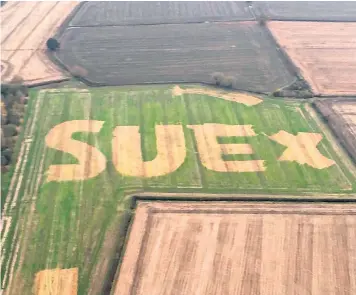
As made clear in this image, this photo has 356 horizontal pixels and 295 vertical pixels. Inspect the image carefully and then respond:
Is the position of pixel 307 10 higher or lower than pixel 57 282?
higher

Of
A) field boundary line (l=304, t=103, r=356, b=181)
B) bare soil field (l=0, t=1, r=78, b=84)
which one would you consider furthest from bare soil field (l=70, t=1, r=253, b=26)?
field boundary line (l=304, t=103, r=356, b=181)

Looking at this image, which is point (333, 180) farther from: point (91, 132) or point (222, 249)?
point (91, 132)

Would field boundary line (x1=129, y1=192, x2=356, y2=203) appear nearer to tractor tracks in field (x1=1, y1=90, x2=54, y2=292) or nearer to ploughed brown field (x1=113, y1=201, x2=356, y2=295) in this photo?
ploughed brown field (x1=113, y1=201, x2=356, y2=295)

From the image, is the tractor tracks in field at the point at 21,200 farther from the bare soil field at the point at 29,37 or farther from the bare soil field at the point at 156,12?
the bare soil field at the point at 156,12

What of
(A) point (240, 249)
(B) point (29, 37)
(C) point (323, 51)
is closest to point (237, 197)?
(A) point (240, 249)

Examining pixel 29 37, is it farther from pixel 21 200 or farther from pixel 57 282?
pixel 57 282

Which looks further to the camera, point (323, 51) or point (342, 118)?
point (323, 51)
